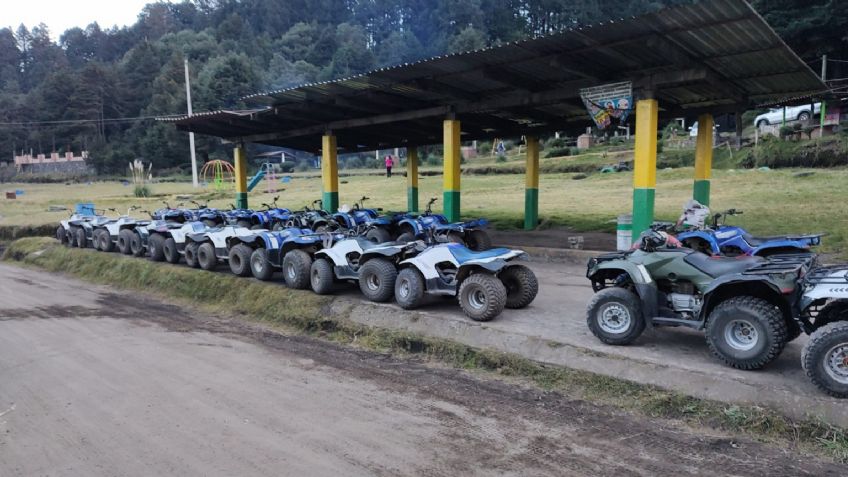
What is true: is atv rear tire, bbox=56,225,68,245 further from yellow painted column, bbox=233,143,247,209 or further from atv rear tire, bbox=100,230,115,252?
yellow painted column, bbox=233,143,247,209

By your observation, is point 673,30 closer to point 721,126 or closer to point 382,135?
point 382,135

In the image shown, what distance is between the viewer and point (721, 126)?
143ft

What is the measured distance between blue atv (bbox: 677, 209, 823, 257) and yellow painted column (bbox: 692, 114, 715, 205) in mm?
5457

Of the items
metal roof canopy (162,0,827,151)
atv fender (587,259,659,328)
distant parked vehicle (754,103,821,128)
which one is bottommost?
atv fender (587,259,659,328)

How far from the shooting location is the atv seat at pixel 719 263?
18.2 ft

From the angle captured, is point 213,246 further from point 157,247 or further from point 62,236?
point 62,236

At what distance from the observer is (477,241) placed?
12.5 metres

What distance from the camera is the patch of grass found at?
14.3 feet

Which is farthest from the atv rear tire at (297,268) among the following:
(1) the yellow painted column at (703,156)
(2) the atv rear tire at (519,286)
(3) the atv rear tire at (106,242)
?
(1) the yellow painted column at (703,156)

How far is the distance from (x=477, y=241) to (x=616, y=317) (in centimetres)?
661

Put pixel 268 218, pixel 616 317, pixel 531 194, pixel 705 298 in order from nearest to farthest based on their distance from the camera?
pixel 705 298, pixel 616 317, pixel 268 218, pixel 531 194

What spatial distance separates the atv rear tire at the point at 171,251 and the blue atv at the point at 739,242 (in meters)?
9.85

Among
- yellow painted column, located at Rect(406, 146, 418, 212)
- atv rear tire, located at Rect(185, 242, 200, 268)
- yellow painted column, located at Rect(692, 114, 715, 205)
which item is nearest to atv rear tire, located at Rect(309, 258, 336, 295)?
atv rear tire, located at Rect(185, 242, 200, 268)

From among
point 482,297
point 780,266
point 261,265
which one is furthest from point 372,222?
point 780,266
